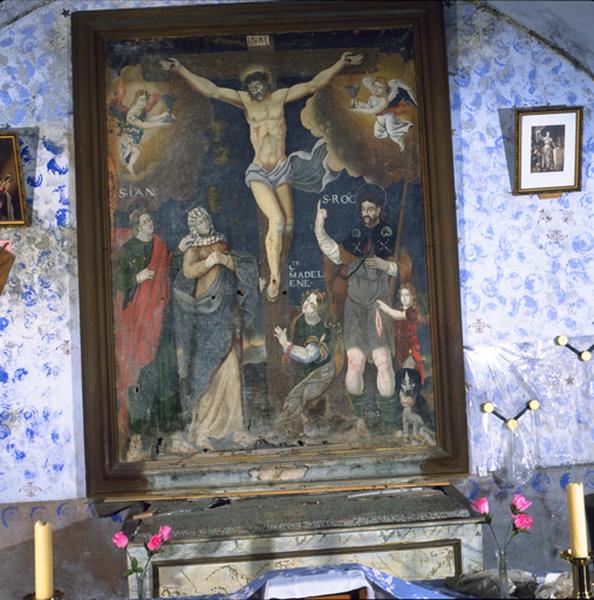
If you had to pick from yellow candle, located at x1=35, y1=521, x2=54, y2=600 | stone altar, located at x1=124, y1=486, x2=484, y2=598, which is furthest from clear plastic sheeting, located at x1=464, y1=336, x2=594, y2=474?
yellow candle, located at x1=35, y1=521, x2=54, y2=600

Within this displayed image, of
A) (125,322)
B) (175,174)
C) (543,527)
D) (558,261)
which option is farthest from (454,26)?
(543,527)

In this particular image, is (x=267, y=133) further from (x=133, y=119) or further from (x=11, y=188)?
(x=11, y=188)

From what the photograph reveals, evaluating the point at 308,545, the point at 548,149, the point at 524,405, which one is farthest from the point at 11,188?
the point at 524,405

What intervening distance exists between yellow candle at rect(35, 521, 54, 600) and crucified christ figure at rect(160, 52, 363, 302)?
83.7 inches

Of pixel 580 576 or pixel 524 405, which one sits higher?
pixel 524 405

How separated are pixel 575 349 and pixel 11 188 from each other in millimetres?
3160

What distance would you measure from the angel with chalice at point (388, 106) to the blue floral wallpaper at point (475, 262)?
28cm

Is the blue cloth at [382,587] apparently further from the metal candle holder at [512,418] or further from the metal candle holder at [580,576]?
the metal candle holder at [512,418]

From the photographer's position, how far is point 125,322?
16.1 ft

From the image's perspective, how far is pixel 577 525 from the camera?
3240mm

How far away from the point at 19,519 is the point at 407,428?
6.93ft

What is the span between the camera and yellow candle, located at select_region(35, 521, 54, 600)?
3252 mm

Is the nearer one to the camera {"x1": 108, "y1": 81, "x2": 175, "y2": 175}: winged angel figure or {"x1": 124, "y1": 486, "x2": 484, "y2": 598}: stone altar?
{"x1": 124, "y1": 486, "x2": 484, "y2": 598}: stone altar

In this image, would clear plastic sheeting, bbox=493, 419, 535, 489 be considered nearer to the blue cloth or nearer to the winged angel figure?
the blue cloth
